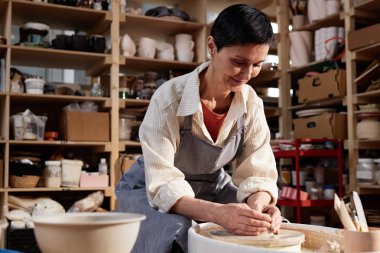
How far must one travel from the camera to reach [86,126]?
140 inches

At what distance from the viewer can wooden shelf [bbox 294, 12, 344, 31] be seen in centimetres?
340

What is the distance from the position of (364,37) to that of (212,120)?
1996 mm

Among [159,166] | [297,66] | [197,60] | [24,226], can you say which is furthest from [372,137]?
[24,226]

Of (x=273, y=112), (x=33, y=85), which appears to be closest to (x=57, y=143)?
(x=33, y=85)

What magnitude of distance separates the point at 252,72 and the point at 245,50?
0.09 metres

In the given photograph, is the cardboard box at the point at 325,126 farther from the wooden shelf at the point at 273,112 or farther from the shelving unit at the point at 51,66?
the shelving unit at the point at 51,66

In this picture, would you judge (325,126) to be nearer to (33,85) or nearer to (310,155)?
(310,155)

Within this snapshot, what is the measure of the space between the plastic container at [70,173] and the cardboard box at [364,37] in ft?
7.33

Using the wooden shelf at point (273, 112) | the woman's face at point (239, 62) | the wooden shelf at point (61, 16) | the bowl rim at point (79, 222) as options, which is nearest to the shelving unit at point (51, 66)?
the wooden shelf at point (61, 16)

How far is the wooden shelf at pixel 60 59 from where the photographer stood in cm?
350

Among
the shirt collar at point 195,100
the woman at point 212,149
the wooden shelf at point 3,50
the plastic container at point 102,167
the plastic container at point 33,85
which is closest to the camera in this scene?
the woman at point 212,149

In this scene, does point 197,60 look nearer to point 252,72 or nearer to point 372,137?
point 372,137

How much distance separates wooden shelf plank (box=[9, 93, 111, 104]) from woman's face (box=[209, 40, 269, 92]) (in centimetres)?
234

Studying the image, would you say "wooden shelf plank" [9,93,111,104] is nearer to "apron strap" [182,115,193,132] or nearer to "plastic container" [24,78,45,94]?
"plastic container" [24,78,45,94]
